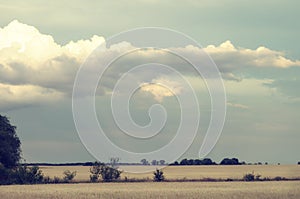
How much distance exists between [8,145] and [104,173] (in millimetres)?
14324

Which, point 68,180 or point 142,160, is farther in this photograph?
point 68,180

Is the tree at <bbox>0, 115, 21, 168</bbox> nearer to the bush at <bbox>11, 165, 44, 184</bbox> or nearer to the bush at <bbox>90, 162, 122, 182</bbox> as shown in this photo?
the bush at <bbox>11, 165, 44, 184</bbox>

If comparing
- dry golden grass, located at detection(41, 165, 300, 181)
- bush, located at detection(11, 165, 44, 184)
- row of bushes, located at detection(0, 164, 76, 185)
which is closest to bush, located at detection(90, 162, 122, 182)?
dry golden grass, located at detection(41, 165, 300, 181)

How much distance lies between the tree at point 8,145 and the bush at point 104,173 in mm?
11341

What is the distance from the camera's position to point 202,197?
46.9m

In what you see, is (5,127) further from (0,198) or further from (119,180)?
(0,198)

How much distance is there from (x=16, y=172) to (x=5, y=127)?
6.38m

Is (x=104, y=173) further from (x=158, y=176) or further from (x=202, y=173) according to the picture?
(x=202, y=173)

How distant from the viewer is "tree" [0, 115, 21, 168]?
74856 mm

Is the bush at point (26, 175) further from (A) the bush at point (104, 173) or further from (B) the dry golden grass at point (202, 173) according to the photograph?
(B) the dry golden grass at point (202, 173)

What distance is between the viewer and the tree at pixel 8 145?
246ft

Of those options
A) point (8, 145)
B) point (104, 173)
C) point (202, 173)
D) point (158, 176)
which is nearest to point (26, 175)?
point (8, 145)

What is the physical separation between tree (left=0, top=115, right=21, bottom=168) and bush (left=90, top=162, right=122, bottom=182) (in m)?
11.3

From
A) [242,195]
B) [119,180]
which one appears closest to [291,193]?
[242,195]
